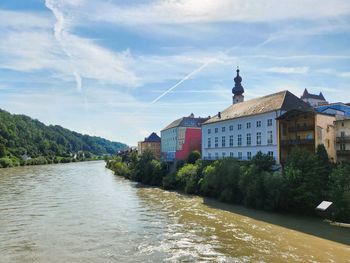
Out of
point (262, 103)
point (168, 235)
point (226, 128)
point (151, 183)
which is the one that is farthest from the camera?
point (151, 183)

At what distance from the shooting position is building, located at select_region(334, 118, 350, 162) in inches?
1375

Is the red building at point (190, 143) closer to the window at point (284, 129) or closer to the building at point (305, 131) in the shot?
the window at point (284, 129)

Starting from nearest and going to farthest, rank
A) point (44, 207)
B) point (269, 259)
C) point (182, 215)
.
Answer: point (269, 259) → point (182, 215) → point (44, 207)

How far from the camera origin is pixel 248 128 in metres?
43.4

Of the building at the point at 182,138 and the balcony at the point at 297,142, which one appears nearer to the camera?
the balcony at the point at 297,142

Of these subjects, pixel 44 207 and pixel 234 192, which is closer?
pixel 44 207

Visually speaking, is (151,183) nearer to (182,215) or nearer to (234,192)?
(234,192)

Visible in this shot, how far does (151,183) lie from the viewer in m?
56.9

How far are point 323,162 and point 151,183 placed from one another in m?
31.1

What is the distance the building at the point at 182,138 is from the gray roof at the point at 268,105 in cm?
1476

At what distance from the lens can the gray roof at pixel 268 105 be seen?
39125mm

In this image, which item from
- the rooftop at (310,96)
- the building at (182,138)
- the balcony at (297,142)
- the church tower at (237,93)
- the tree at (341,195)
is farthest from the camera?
the rooftop at (310,96)

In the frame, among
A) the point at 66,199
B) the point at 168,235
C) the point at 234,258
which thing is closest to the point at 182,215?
the point at 168,235

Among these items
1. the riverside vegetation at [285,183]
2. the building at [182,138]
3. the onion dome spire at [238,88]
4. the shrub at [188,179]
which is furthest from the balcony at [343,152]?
the onion dome spire at [238,88]
